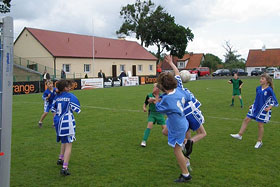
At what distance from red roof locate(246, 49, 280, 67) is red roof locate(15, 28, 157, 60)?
32952mm

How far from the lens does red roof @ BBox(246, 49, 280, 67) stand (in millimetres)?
72250

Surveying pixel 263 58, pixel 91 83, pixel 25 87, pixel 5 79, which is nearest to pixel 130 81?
pixel 91 83

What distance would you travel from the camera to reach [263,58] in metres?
73.7

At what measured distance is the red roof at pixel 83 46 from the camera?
125 feet

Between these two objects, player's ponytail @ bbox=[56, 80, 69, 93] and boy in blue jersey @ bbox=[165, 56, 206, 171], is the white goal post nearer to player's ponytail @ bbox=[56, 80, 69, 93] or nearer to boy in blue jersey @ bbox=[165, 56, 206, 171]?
player's ponytail @ bbox=[56, 80, 69, 93]

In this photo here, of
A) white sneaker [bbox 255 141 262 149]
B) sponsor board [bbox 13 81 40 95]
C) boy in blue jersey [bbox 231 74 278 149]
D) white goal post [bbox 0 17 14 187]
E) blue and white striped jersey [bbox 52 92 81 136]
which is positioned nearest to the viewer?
white goal post [bbox 0 17 14 187]

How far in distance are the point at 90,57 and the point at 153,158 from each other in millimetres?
36115

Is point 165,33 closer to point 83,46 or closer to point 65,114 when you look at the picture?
point 83,46

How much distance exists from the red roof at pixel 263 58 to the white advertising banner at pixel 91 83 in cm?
5312

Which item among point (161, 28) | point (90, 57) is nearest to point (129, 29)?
point (161, 28)

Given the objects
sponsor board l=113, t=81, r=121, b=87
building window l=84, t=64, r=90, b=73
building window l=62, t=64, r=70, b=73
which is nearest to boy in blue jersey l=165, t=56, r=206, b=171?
sponsor board l=113, t=81, r=121, b=87

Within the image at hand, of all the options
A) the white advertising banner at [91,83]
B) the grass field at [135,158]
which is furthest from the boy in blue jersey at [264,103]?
the white advertising banner at [91,83]

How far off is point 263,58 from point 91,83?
56.8 meters

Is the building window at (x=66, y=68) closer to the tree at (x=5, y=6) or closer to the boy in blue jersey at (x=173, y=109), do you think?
the tree at (x=5, y=6)
